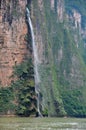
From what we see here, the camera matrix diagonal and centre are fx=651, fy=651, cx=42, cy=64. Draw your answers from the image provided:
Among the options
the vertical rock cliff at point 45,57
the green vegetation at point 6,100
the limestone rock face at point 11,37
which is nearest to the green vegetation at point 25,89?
the vertical rock cliff at point 45,57

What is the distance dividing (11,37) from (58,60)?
3453 cm

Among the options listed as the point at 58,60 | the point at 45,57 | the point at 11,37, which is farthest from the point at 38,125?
the point at 58,60

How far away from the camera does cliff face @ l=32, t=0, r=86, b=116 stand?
130250mm

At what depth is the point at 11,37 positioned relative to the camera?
116188 mm

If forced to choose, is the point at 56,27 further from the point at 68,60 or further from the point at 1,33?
the point at 1,33

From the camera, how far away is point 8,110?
110750mm

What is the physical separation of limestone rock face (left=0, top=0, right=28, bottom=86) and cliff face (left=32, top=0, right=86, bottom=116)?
7.30m

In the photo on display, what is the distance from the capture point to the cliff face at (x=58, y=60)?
5128 inches

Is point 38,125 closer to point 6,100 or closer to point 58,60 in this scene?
point 6,100

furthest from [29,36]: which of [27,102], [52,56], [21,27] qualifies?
[52,56]

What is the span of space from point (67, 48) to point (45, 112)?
4036 centimetres

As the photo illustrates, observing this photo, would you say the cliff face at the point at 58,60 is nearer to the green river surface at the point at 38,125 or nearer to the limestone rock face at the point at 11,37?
the limestone rock face at the point at 11,37

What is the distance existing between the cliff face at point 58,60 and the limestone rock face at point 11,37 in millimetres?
7303

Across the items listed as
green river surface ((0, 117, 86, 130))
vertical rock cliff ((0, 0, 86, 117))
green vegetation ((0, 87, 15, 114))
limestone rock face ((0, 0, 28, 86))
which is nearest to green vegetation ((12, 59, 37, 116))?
vertical rock cliff ((0, 0, 86, 117))
